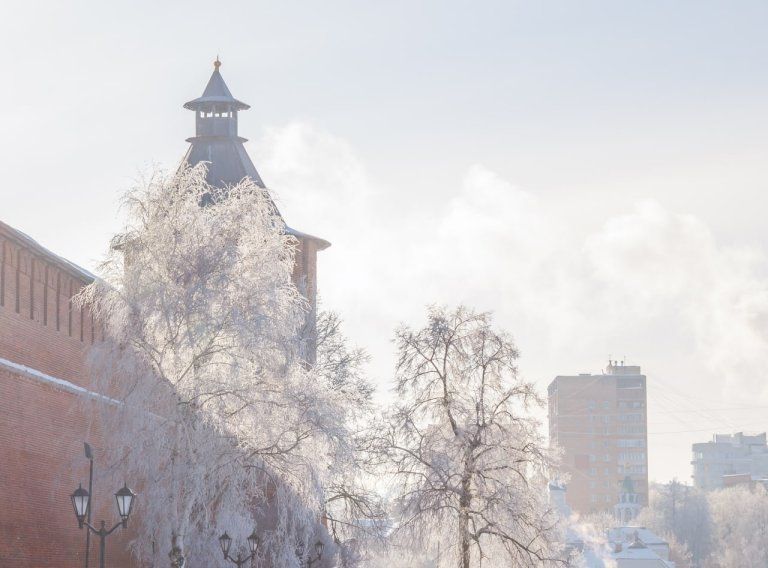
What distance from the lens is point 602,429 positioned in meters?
165

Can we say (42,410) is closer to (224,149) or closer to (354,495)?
(354,495)

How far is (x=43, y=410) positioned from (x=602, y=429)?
142 metres

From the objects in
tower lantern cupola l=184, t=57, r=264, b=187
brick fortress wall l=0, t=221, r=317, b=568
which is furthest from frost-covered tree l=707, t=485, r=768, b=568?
brick fortress wall l=0, t=221, r=317, b=568

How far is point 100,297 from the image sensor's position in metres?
25.9

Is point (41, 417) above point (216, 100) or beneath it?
beneath

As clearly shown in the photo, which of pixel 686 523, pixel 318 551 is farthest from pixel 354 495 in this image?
pixel 686 523

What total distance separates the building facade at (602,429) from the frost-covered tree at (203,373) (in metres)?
135

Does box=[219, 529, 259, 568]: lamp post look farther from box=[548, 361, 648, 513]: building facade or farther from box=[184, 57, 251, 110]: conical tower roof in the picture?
box=[548, 361, 648, 513]: building facade

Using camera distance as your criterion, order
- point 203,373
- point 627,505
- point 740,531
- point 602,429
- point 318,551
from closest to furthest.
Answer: point 203,373
point 318,551
point 740,531
point 627,505
point 602,429

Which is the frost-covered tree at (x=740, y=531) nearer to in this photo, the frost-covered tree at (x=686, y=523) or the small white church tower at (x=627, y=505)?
the frost-covered tree at (x=686, y=523)

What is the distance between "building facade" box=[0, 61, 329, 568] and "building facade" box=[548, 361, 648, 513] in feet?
436

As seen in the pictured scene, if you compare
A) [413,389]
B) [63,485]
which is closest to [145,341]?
[63,485]

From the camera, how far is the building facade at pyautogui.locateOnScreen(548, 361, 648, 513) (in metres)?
160

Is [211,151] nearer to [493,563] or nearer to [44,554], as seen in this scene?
[493,563]
